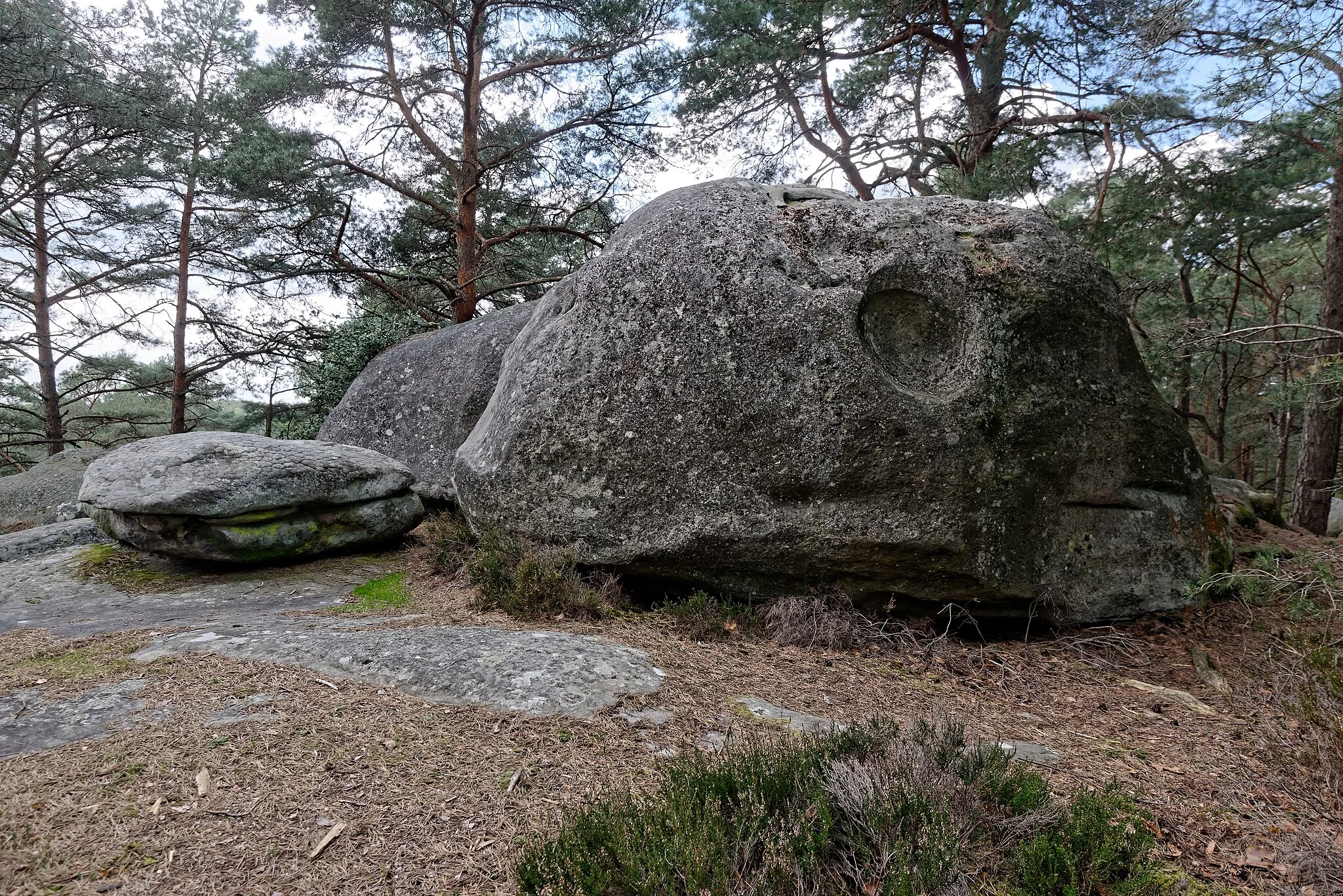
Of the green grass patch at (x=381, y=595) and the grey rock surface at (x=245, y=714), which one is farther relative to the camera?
the green grass patch at (x=381, y=595)

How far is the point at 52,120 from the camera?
10.5m

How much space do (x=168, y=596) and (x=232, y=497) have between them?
37.0 inches

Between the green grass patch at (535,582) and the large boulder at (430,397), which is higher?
the large boulder at (430,397)

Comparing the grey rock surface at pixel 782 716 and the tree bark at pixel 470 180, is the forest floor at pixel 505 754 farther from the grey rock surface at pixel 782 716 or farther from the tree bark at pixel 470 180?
the tree bark at pixel 470 180

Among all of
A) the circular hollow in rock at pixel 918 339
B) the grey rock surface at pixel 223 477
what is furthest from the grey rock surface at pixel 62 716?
the circular hollow in rock at pixel 918 339

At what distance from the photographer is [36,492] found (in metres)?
10.6

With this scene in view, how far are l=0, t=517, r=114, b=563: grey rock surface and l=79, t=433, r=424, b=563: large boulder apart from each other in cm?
175

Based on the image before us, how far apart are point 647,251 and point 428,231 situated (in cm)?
921

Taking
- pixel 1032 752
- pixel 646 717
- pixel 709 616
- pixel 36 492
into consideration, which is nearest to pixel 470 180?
pixel 36 492

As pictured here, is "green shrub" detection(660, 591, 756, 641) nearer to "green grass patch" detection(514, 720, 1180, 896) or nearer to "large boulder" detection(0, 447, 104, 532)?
"green grass patch" detection(514, 720, 1180, 896)

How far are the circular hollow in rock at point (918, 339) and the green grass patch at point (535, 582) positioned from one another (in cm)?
266

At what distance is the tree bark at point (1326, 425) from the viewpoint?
8227mm

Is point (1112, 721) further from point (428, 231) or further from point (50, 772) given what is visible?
point (428, 231)

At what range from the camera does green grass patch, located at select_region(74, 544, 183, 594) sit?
592cm
